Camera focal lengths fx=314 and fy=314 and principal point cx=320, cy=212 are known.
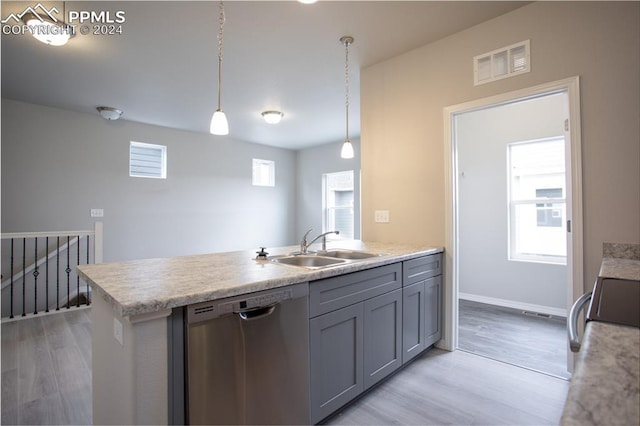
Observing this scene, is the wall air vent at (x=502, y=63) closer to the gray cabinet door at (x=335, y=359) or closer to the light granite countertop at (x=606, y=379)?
the gray cabinet door at (x=335, y=359)

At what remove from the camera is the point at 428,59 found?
9.34 ft

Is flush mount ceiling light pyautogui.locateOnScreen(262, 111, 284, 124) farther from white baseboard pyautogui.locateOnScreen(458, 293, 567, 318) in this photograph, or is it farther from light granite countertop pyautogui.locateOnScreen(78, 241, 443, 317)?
white baseboard pyautogui.locateOnScreen(458, 293, 567, 318)

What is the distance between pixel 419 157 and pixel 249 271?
1997 millimetres

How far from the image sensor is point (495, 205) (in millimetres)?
4199

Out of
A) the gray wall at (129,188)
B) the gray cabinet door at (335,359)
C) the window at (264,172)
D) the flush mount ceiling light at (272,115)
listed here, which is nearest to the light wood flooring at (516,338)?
the gray cabinet door at (335,359)

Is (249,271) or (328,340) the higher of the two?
(249,271)

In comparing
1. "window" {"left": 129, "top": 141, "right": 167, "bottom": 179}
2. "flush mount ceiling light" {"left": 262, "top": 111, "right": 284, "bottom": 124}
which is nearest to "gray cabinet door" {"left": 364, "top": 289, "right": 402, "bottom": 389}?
"flush mount ceiling light" {"left": 262, "top": 111, "right": 284, "bottom": 124}

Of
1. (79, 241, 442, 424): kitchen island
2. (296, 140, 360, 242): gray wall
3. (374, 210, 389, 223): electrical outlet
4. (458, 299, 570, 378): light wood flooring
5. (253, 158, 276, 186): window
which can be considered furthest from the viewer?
(253, 158, 276, 186): window

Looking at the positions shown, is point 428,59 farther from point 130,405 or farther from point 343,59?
point 130,405

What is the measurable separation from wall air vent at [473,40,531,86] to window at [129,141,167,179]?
4.87 m

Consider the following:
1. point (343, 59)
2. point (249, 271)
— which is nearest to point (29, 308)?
point (249, 271)

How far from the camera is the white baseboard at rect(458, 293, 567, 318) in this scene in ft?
11.9

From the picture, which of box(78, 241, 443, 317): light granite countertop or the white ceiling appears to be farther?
the white ceiling

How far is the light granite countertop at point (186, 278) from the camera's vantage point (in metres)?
1.10
